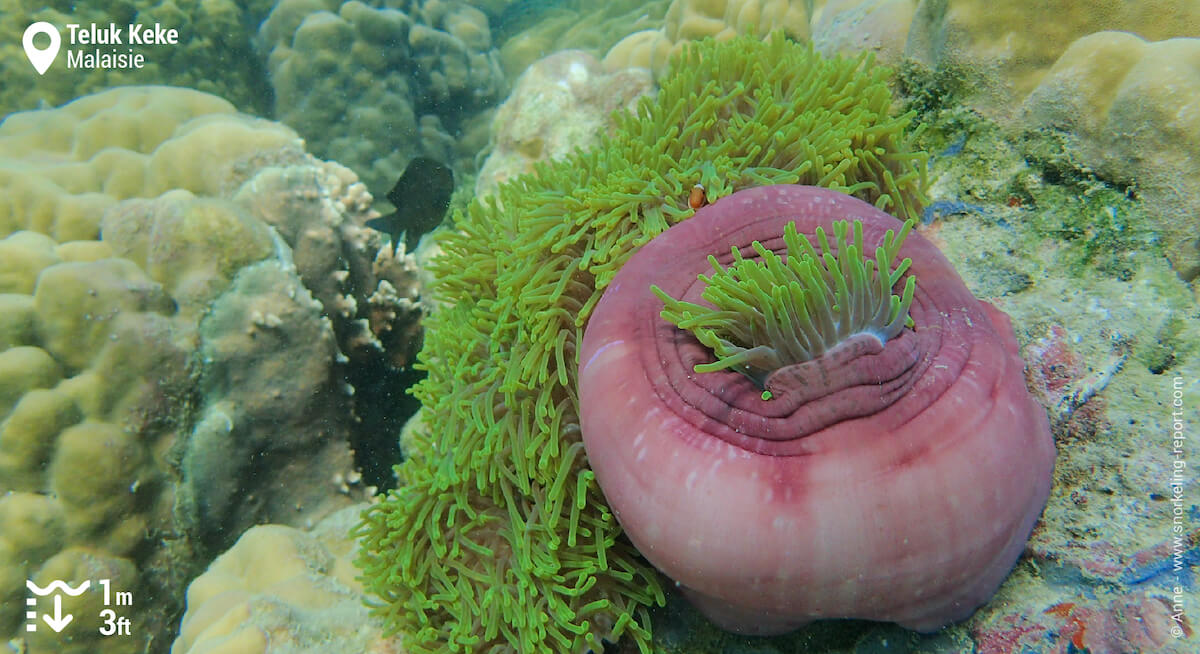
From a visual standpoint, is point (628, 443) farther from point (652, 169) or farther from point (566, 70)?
point (566, 70)

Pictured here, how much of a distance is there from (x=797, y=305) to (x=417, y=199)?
3.90 metres

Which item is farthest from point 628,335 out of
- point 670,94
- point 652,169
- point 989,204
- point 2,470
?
point 2,470

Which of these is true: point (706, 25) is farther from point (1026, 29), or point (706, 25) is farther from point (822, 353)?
point (822, 353)

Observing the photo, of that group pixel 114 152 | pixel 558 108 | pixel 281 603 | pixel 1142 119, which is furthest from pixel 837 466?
pixel 114 152

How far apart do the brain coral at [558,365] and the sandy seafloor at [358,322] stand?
0.33 meters

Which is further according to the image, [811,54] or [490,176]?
[490,176]

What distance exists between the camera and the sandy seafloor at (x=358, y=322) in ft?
5.55

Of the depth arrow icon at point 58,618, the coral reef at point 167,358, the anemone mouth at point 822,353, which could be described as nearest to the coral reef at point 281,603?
the coral reef at point 167,358

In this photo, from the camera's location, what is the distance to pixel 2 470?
2947 millimetres

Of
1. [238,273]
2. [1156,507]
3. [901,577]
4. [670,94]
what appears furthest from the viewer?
[238,273]

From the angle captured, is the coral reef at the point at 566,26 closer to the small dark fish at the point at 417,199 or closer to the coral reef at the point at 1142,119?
the small dark fish at the point at 417,199

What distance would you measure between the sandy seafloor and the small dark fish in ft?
0.70

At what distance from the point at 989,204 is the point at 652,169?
1.23 metres

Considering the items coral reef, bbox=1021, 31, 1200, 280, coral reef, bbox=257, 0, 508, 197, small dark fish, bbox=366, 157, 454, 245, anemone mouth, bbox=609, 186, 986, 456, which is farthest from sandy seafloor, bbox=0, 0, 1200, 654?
coral reef, bbox=257, 0, 508, 197
